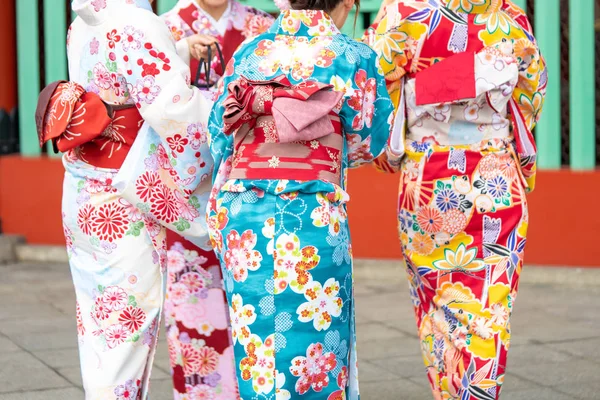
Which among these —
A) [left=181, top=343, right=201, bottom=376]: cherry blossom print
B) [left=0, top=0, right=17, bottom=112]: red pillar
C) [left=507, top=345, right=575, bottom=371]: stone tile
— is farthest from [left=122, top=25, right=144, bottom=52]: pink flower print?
[left=0, top=0, right=17, bottom=112]: red pillar

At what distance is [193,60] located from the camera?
408 cm

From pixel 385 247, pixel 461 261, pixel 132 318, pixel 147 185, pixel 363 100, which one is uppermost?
pixel 363 100

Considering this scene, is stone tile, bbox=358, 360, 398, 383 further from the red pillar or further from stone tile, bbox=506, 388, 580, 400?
the red pillar

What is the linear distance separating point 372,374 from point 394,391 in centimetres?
31

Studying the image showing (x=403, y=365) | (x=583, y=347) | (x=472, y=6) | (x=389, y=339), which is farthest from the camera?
(x=389, y=339)

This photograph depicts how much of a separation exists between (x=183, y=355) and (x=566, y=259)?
354cm

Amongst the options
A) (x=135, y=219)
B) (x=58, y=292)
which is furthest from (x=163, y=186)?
(x=58, y=292)

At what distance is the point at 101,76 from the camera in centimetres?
343

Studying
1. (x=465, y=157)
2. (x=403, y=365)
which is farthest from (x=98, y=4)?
(x=403, y=365)

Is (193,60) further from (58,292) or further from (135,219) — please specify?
(58,292)

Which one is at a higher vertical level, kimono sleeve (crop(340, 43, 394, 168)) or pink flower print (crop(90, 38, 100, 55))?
pink flower print (crop(90, 38, 100, 55))

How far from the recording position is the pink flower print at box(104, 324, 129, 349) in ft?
11.3

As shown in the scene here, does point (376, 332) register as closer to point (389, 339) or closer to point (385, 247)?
Result: point (389, 339)

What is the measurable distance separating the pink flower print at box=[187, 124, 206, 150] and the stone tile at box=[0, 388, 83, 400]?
1.55 meters
